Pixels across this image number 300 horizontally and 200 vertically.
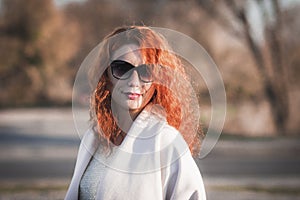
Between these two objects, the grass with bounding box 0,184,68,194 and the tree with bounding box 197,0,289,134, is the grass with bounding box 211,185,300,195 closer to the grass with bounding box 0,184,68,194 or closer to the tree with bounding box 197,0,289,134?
the grass with bounding box 0,184,68,194

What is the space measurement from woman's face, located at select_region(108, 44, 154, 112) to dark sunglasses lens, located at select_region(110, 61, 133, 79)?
0.01 metres

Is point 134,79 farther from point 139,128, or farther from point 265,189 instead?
point 265,189

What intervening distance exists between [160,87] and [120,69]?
0.50 feet

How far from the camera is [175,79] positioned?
6.70 ft

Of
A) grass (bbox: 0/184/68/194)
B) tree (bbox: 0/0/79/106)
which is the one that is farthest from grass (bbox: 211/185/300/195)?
tree (bbox: 0/0/79/106)

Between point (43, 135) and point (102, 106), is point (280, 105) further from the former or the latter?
point (102, 106)

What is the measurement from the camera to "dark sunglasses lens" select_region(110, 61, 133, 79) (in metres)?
1.95

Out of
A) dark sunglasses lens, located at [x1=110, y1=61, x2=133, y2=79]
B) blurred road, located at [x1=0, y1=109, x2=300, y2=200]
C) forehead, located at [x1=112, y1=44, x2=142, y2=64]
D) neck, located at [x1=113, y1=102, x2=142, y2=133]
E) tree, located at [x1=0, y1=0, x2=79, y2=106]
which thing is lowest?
blurred road, located at [x1=0, y1=109, x2=300, y2=200]

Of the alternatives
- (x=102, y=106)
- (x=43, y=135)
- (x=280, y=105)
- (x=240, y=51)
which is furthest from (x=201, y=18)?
(x=102, y=106)

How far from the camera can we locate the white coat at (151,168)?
1.84m

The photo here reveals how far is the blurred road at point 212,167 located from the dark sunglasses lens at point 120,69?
18.4ft

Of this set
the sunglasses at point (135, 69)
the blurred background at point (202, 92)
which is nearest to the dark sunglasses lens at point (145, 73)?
the sunglasses at point (135, 69)

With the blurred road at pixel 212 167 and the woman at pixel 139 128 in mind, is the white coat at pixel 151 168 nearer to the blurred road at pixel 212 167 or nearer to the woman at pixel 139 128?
the woman at pixel 139 128

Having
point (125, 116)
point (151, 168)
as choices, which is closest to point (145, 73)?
point (125, 116)
